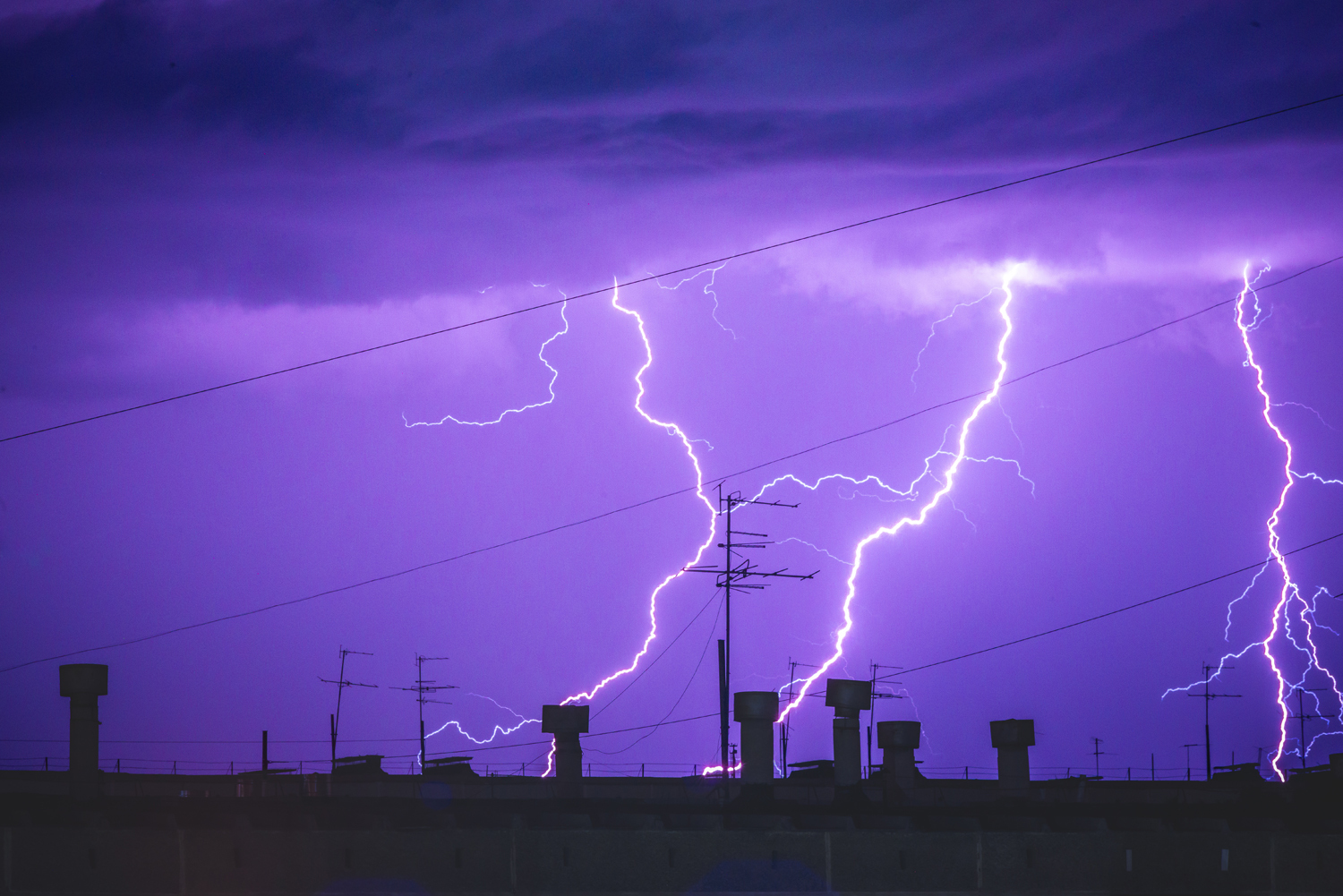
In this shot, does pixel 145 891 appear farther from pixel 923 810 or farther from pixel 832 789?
pixel 832 789

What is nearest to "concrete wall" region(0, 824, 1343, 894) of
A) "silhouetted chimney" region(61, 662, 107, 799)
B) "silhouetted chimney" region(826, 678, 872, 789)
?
"silhouetted chimney" region(61, 662, 107, 799)

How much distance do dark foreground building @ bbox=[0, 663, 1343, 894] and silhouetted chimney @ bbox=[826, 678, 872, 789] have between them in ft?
0.27

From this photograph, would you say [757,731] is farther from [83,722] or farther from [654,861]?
[83,722]

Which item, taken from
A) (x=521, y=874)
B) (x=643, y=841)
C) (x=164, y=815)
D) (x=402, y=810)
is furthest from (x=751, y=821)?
(x=164, y=815)

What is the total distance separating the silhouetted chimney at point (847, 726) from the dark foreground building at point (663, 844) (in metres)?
0.08

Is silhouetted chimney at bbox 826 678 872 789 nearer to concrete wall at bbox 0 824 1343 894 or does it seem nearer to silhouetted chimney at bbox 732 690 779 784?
silhouetted chimney at bbox 732 690 779 784

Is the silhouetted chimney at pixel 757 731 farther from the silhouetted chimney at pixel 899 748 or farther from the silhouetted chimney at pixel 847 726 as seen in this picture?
the silhouetted chimney at pixel 899 748

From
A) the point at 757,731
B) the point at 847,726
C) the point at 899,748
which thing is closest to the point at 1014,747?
the point at 899,748

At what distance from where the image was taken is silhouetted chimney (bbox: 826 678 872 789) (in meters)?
27.5

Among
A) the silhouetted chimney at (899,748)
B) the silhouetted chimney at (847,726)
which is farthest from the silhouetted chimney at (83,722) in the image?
the silhouetted chimney at (899,748)

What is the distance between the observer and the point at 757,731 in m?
26.5

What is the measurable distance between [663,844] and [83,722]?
35.7 feet

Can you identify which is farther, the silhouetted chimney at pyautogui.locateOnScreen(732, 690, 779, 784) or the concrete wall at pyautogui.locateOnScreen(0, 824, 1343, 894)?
the silhouetted chimney at pyautogui.locateOnScreen(732, 690, 779, 784)

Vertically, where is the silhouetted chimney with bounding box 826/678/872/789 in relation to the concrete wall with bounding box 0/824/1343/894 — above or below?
above
